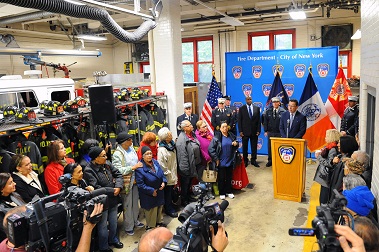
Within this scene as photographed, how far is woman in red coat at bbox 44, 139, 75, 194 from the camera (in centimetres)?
405

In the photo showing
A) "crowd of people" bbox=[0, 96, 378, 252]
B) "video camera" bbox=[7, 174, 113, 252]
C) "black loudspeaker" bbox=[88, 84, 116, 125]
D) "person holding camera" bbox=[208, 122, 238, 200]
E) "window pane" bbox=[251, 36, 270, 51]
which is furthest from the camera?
"window pane" bbox=[251, 36, 270, 51]

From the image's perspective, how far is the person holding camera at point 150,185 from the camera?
15.0 feet

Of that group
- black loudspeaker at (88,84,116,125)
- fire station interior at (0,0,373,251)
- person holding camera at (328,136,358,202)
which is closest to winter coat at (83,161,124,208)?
fire station interior at (0,0,373,251)

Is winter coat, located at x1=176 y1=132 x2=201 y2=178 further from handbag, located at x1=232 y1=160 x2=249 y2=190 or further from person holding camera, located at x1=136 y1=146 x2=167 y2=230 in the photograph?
handbag, located at x1=232 y1=160 x2=249 y2=190

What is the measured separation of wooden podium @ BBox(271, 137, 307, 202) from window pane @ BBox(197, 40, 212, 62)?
9495mm

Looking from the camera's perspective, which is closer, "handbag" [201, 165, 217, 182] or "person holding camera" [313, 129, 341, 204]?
"person holding camera" [313, 129, 341, 204]

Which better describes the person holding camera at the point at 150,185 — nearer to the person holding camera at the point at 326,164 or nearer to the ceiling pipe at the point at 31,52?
the person holding camera at the point at 326,164

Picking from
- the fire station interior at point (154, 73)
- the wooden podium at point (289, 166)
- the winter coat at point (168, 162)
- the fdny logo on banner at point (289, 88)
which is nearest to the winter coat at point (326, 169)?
the fire station interior at point (154, 73)

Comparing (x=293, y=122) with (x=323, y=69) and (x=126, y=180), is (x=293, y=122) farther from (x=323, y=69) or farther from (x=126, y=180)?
(x=126, y=180)

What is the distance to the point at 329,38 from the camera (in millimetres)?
11992

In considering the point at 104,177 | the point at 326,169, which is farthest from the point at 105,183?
the point at 326,169

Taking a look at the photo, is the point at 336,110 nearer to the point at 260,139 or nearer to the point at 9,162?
the point at 260,139

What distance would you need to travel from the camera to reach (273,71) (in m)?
8.22

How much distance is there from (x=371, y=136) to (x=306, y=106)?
3.65 metres
